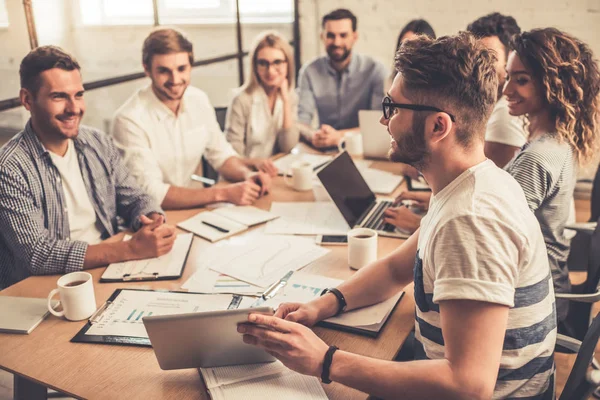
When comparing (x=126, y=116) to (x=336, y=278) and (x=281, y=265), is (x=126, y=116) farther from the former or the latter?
(x=336, y=278)

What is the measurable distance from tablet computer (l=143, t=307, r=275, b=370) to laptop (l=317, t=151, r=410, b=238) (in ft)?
2.52

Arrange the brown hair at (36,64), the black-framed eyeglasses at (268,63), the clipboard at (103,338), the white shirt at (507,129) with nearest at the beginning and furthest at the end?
1. the clipboard at (103,338)
2. the brown hair at (36,64)
3. the white shirt at (507,129)
4. the black-framed eyeglasses at (268,63)

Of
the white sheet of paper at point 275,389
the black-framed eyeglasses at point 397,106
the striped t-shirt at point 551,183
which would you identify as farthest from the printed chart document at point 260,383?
the striped t-shirt at point 551,183

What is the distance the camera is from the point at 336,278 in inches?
56.7

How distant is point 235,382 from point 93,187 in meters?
1.11

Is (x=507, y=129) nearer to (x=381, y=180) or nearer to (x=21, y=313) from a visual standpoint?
(x=381, y=180)

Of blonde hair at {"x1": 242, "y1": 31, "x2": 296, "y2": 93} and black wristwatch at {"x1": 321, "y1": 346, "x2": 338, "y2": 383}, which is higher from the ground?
blonde hair at {"x1": 242, "y1": 31, "x2": 296, "y2": 93}

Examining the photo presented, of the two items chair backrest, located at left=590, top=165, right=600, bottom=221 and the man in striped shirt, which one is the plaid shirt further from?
chair backrest, located at left=590, top=165, right=600, bottom=221

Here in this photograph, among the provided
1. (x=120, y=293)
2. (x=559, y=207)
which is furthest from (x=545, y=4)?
(x=120, y=293)

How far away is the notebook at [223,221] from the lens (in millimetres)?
1740

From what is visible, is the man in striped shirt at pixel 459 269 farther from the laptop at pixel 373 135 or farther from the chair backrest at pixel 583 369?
the laptop at pixel 373 135

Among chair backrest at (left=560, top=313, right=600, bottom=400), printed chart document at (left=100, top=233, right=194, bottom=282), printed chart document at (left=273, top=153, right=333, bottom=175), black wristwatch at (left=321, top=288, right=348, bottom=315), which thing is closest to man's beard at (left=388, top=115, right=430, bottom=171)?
black wristwatch at (left=321, top=288, right=348, bottom=315)

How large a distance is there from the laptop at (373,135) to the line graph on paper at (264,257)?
1.00 m

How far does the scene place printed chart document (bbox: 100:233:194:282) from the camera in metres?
1.44
